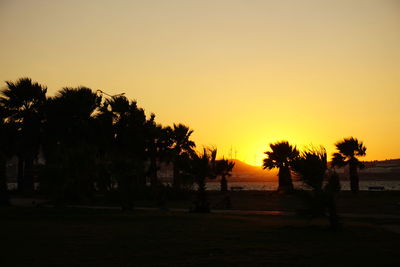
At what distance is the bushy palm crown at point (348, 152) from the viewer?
2094 inches

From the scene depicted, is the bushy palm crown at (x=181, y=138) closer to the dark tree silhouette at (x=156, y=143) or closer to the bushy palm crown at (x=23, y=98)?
the dark tree silhouette at (x=156, y=143)


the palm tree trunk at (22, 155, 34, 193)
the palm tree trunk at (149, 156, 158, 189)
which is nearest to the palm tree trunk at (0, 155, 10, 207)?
the palm tree trunk at (22, 155, 34, 193)

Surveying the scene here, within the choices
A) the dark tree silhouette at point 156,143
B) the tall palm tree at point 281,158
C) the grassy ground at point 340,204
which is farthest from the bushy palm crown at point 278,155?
the dark tree silhouette at point 156,143

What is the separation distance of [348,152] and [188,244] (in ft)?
145

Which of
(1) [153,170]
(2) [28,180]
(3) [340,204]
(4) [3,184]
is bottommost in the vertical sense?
(3) [340,204]

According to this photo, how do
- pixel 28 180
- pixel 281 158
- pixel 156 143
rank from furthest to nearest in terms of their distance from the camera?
pixel 281 158 < pixel 156 143 < pixel 28 180

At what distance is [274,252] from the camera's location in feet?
39.2

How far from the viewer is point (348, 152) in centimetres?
5366

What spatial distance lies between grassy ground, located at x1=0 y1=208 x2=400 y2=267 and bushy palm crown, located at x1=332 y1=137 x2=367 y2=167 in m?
35.5

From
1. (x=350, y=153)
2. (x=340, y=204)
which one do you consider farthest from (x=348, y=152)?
(x=340, y=204)

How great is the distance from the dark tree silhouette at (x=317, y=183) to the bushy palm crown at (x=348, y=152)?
37168mm

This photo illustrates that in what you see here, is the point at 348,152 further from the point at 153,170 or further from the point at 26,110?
the point at 26,110

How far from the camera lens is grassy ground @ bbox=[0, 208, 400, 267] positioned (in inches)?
425

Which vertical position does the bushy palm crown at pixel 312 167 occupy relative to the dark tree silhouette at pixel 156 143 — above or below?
below
